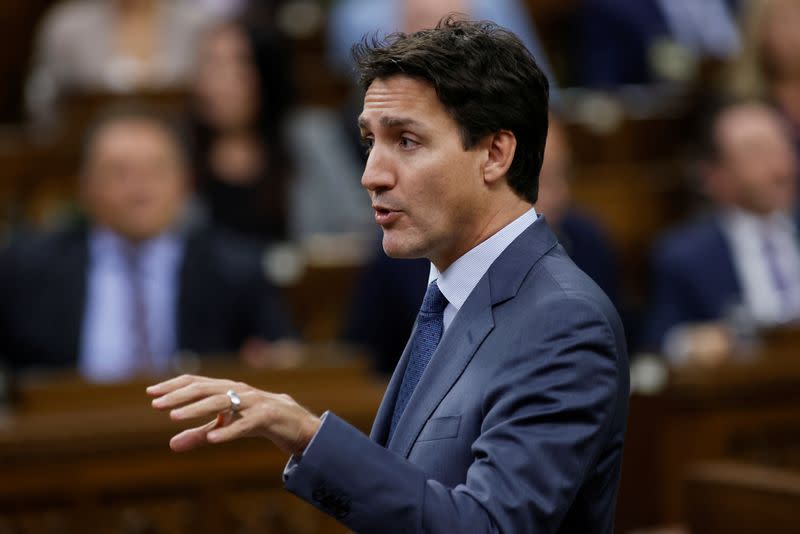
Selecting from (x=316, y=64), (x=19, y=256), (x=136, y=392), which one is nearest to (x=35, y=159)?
(x=19, y=256)

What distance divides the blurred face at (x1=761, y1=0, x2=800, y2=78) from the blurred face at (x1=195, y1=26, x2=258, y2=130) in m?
2.12

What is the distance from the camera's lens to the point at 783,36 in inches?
223

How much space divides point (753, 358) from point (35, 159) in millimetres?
2868

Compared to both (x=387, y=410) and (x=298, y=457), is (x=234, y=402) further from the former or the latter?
(x=387, y=410)

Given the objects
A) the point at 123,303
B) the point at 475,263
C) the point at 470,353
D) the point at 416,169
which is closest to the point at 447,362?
the point at 470,353

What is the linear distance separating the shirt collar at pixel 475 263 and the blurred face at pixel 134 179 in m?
2.64

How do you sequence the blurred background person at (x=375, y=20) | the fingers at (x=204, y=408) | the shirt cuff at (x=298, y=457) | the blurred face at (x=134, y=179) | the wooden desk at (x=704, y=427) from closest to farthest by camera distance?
the fingers at (x=204, y=408) → the shirt cuff at (x=298, y=457) → the wooden desk at (x=704, y=427) → the blurred face at (x=134, y=179) → the blurred background person at (x=375, y=20)

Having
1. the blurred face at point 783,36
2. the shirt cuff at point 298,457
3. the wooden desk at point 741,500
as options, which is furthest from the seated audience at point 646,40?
the shirt cuff at point 298,457

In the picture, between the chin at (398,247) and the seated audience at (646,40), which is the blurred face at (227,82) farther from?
the chin at (398,247)

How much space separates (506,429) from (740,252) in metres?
3.45

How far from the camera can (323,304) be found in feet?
16.7

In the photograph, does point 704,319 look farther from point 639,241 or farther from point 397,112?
point 397,112

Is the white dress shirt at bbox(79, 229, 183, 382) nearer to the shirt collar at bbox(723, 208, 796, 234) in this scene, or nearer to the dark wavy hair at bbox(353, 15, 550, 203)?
the shirt collar at bbox(723, 208, 796, 234)

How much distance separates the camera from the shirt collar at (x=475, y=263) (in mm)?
1738
